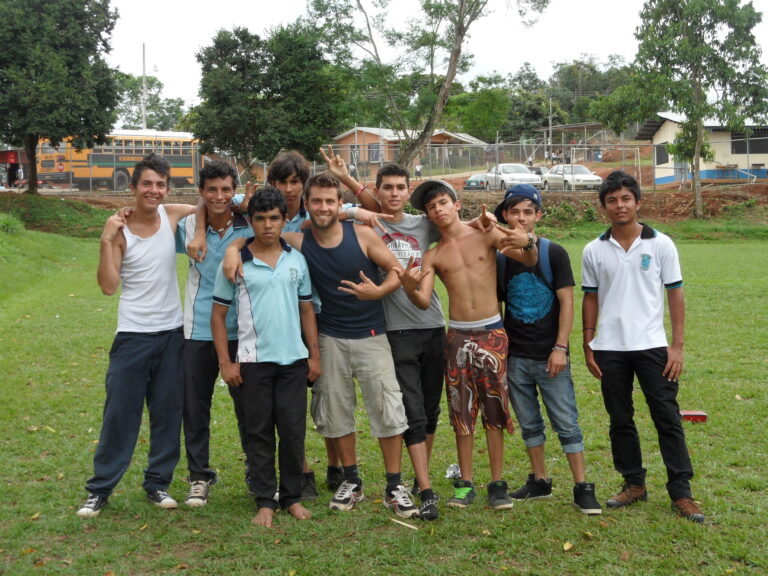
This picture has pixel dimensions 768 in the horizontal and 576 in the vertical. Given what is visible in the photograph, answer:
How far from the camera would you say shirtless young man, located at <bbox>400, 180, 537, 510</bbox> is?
473 centimetres

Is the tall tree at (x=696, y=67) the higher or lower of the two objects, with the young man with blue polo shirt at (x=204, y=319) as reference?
higher

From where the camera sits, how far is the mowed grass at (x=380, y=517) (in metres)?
4.00

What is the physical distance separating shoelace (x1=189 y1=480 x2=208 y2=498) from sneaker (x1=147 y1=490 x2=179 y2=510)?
11cm

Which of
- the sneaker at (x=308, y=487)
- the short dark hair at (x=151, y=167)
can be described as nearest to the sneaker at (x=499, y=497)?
the sneaker at (x=308, y=487)

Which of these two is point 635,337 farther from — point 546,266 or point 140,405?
point 140,405

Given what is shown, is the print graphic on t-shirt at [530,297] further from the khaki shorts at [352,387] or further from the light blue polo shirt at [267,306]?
Result: the light blue polo shirt at [267,306]

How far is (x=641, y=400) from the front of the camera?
24.2 ft

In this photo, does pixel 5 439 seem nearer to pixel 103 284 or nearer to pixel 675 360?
pixel 103 284

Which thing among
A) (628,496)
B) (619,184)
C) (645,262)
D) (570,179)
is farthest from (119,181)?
(628,496)

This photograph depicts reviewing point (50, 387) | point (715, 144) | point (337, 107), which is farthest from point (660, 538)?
point (715, 144)

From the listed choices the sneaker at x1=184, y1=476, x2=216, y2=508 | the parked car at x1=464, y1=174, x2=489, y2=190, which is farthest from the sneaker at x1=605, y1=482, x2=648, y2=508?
the parked car at x1=464, y1=174, x2=489, y2=190

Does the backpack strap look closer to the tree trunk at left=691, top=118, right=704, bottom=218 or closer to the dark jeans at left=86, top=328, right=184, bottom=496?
the dark jeans at left=86, top=328, right=184, bottom=496

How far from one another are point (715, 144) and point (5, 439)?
3642 cm

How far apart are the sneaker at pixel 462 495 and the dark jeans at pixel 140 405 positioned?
175 centimetres
